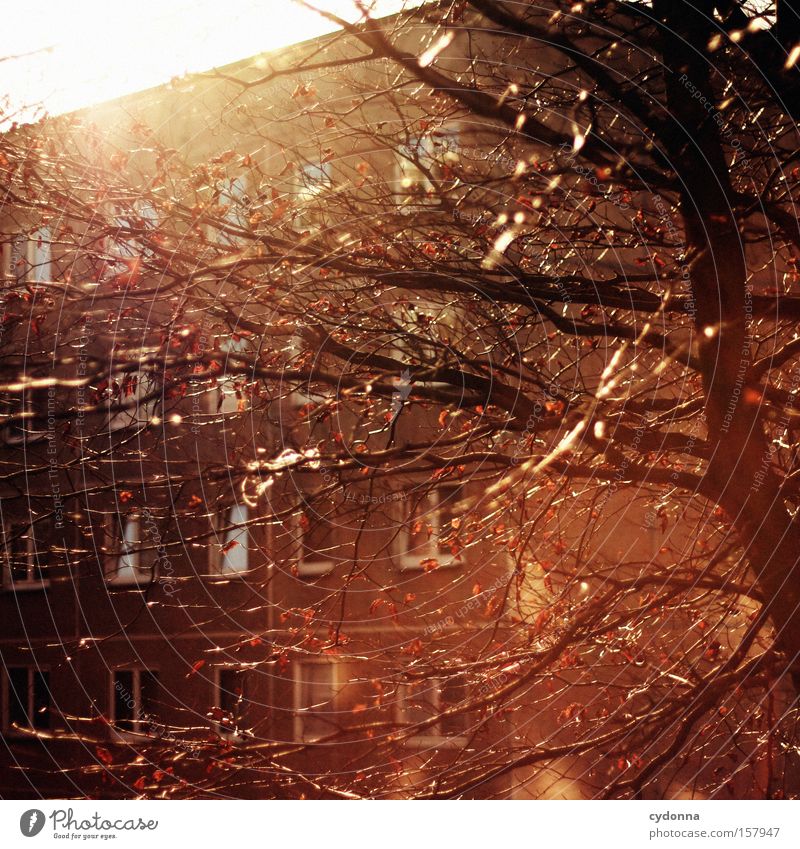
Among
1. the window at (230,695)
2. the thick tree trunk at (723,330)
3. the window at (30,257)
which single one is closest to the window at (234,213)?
the window at (30,257)

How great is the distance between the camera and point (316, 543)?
156 inches

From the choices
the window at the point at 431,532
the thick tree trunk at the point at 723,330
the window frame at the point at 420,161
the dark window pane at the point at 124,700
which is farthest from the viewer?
the window at the point at 431,532

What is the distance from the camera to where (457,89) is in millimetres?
3395

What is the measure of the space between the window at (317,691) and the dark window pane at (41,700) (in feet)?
3.10

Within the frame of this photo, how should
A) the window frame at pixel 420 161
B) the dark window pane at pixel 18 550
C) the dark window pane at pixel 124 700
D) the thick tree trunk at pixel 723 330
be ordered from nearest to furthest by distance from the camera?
the thick tree trunk at pixel 723 330
the dark window pane at pixel 18 550
the dark window pane at pixel 124 700
the window frame at pixel 420 161

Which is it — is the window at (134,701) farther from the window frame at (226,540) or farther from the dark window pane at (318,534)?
the dark window pane at (318,534)

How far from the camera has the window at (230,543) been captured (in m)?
3.76

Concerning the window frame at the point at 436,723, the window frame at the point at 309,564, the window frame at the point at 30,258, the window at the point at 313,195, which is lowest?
the window frame at the point at 436,723

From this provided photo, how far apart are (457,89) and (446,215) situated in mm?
490

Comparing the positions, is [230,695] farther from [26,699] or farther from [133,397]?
[133,397]

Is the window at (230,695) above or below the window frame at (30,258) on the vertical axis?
below
